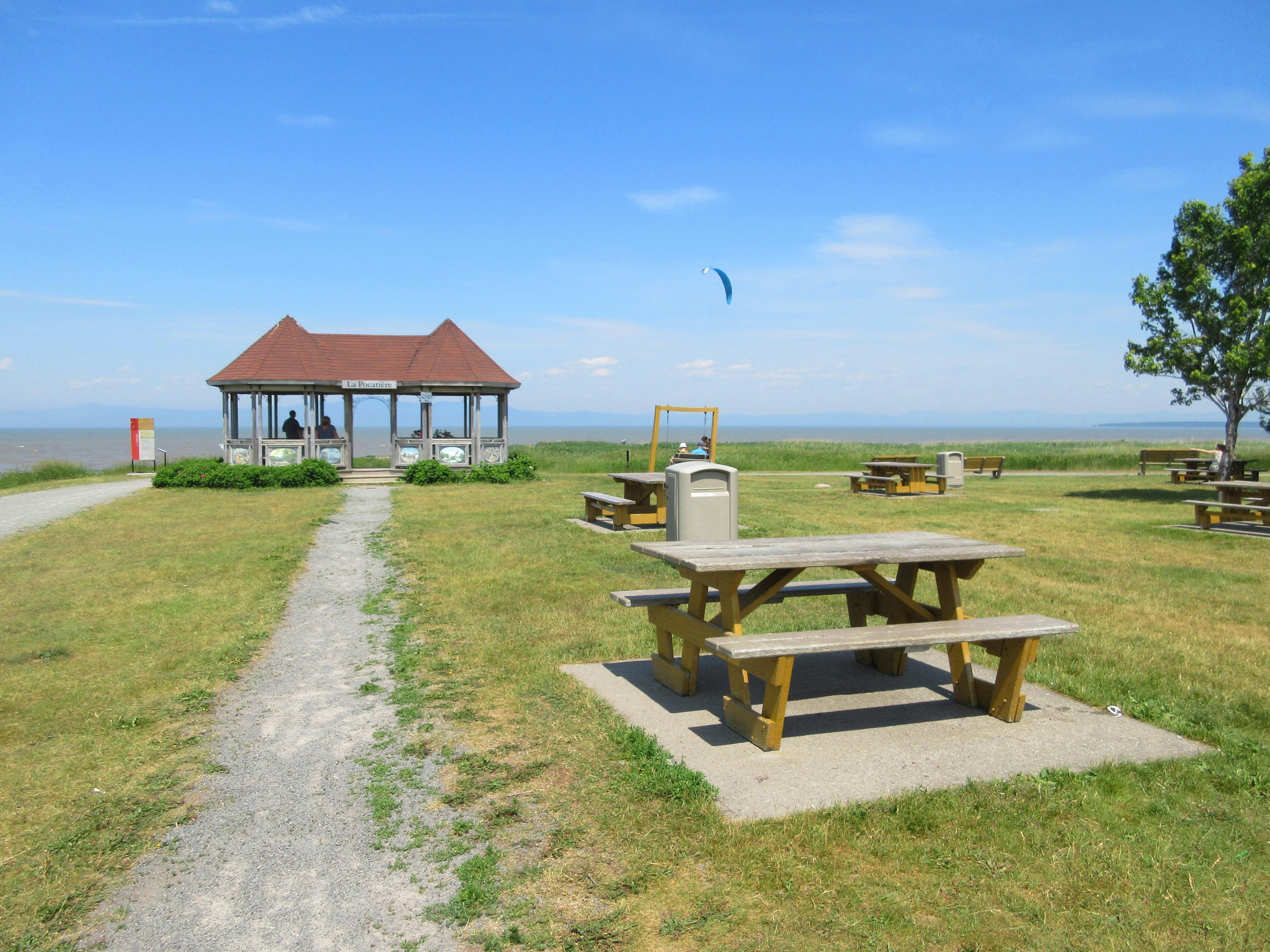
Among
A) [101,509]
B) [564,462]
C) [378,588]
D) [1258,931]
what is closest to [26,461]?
[564,462]

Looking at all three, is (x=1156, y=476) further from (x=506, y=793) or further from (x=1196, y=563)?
(x=506, y=793)

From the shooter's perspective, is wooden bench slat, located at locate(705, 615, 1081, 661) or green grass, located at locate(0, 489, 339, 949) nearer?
green grass, located at locate(0, 489, 339, 949)

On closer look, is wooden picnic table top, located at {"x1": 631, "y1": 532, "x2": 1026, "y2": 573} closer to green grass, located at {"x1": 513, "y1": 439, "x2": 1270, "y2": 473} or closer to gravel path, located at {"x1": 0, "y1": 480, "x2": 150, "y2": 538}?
gravel path, located at {"x1": 0, "y1": 480, "x2": 150, "y2": 538}

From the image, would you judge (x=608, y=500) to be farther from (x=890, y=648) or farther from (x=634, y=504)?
(x=890, y=648)

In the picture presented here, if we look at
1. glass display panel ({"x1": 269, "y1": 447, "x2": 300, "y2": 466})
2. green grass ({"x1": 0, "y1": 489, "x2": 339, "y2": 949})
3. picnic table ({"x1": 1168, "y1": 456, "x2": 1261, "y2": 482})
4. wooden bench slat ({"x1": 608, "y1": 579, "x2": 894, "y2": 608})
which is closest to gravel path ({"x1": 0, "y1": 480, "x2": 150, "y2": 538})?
green grass ({"x1": 0, "y1": 489, "x2": 339, "y2": 949})

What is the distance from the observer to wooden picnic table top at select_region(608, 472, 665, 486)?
43.9 feet

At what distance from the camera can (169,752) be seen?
179 inches

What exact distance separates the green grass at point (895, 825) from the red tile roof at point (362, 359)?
1799cm

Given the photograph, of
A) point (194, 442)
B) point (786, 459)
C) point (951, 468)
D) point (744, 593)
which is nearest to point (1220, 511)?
point (951, 468)

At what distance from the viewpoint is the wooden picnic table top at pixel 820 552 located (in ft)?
15.5

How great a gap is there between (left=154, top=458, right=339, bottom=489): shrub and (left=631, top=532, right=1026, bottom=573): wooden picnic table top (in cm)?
1808

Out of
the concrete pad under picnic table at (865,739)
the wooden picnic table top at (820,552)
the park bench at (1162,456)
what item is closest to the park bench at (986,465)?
the park bench at (1162,456)

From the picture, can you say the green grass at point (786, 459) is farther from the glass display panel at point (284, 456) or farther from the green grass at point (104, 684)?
the green grass at point (104, 684)

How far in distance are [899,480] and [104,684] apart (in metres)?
18.3
